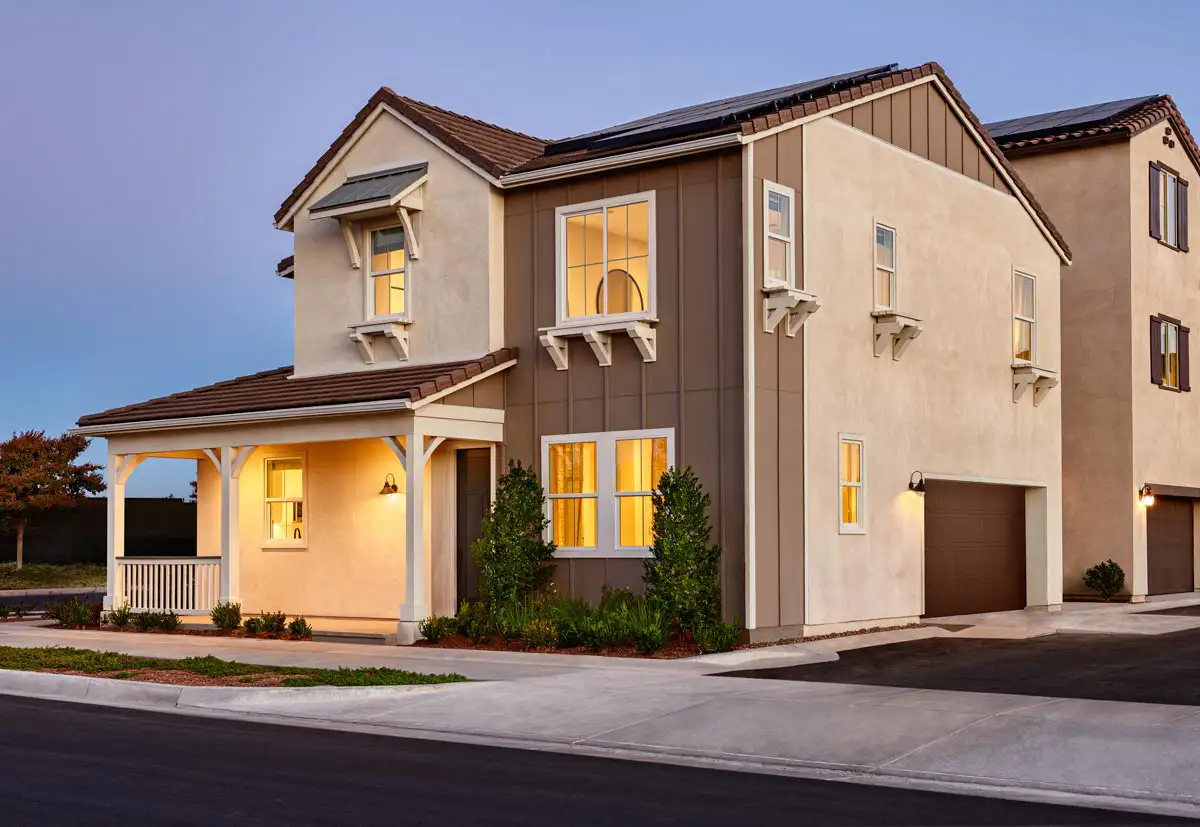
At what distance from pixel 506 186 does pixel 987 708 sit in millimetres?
11780

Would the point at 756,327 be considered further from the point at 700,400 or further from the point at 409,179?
the point at 409,179

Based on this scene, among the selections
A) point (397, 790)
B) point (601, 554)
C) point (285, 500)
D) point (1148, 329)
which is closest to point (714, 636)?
point (601, 554)

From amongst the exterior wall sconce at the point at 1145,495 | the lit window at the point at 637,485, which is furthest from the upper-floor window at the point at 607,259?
the exterior wall sconce at the point at 1145,495

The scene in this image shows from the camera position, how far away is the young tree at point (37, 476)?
40219 mm

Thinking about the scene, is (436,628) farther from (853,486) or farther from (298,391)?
(853,486)

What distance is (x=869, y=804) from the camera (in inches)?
362

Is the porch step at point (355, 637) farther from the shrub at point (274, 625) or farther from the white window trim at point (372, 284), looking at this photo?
the white window trim at point (372, 284)

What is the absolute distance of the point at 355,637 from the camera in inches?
805

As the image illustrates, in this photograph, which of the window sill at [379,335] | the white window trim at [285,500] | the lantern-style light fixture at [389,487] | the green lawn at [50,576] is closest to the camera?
the window sill at [379,335]

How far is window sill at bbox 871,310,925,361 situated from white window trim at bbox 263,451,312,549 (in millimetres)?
9453

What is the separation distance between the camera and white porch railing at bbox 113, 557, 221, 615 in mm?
22484

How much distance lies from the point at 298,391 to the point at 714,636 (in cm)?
810

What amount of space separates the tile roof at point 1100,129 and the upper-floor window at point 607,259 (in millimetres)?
12650

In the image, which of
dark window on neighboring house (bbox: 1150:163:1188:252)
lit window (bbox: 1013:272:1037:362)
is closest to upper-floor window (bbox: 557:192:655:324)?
lit window (bbox: 1013:272:1037:362)
